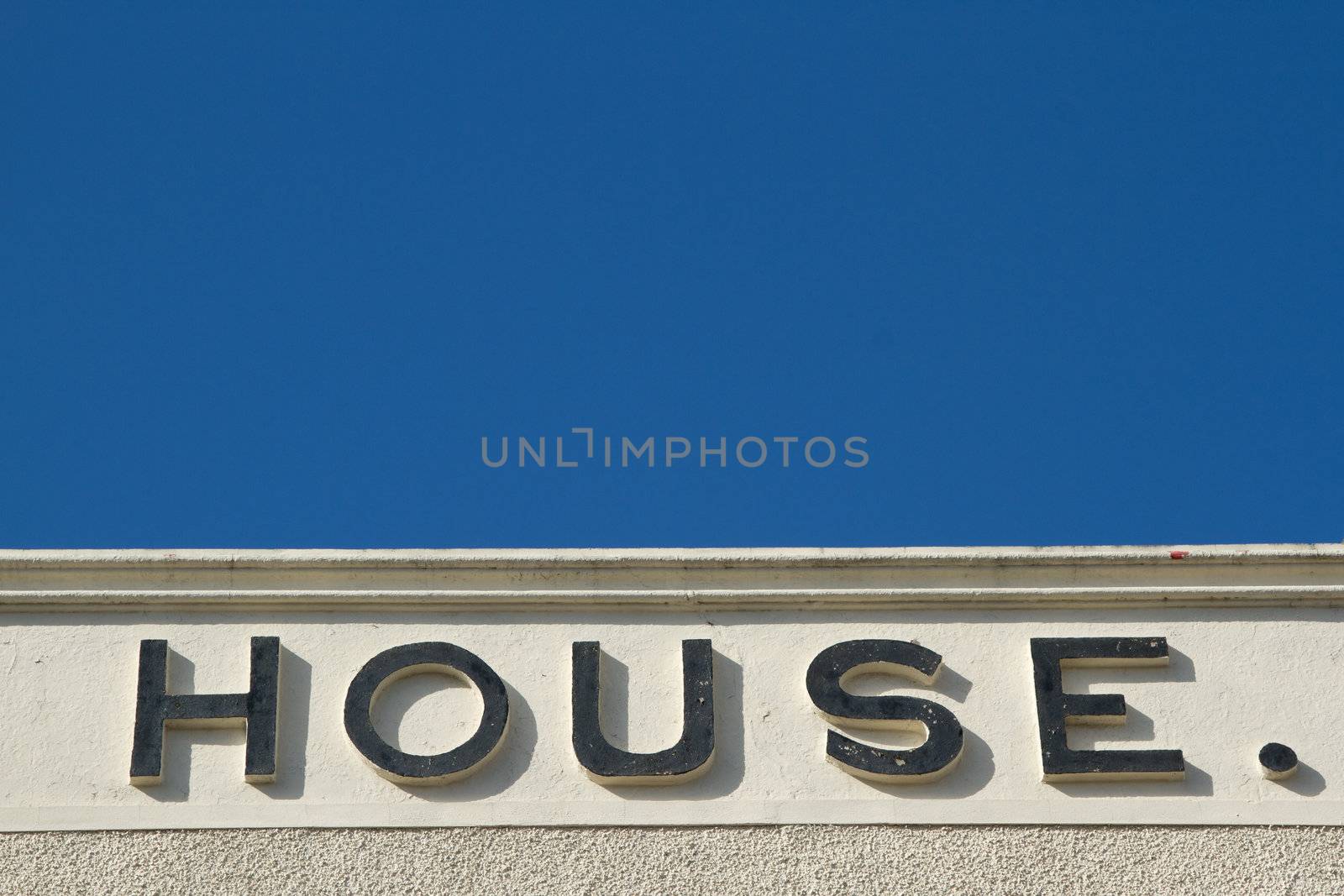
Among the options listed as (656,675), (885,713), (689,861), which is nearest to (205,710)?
(656,675)

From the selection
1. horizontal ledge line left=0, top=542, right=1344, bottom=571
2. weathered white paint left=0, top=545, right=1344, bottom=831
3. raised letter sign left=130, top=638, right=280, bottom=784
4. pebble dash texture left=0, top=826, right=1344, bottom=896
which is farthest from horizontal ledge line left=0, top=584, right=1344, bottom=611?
pebble dash texture left=0, top=826, right=1344, bottom=896

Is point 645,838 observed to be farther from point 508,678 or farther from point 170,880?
point 170,880

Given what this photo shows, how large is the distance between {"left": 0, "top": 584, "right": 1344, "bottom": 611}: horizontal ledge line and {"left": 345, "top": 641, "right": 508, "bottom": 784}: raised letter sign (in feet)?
0.98

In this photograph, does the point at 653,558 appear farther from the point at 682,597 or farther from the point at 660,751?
the point at 660,751

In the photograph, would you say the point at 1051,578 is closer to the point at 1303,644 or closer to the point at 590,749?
the point at 1303,644

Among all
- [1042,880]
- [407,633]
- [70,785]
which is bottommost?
[1042,880]

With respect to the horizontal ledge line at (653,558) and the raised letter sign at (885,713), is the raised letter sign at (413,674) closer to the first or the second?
the horizontal ledge line at (653,558)

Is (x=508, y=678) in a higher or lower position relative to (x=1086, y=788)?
higher

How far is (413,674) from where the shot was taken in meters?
10.6

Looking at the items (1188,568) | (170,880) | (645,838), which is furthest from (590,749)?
(1188,568)

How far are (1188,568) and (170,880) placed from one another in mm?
5252

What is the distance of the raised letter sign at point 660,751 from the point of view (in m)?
10.2

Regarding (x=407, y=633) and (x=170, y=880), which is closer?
(x=170, y=880)

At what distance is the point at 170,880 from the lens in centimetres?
994
